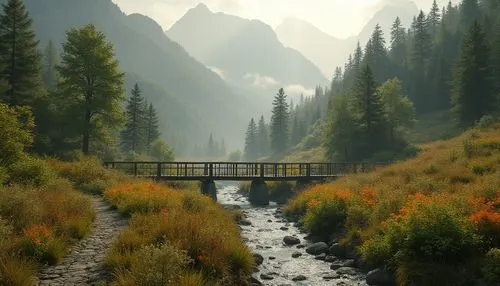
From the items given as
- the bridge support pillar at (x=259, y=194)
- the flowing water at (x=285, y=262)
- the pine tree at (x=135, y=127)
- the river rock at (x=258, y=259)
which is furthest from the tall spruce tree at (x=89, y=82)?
the pine tree at (x=135, y=127)

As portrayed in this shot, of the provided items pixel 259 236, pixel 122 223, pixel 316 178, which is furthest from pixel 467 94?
pixel 122 223

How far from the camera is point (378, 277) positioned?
39.7 feet

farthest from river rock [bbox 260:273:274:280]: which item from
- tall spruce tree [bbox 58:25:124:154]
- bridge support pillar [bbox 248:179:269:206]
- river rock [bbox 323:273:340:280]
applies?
tall spruce tree [bbox 58:25:124:154]

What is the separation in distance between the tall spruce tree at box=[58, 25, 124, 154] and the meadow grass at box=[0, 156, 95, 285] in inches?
791

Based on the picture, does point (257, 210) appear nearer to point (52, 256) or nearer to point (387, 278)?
point (387, 278)

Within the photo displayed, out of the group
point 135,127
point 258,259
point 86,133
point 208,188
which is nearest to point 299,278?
point 258,259

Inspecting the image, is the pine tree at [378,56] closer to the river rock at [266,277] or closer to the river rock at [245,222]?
the river rock at [245,222]

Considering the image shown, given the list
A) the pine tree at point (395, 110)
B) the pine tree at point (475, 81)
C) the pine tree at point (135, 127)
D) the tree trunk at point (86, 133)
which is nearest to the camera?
the tree trunk at point (86, 133)

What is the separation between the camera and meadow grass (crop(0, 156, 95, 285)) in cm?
738

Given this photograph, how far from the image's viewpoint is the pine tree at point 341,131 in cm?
5197

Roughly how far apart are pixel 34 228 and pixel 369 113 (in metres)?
47.3

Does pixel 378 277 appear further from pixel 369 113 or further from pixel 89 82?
pixel 369 113

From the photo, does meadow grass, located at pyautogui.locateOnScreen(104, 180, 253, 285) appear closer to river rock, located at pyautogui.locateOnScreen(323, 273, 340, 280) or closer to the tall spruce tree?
river rock, located at pyautogui.locateOnScreen(323, 273, 340, 280)

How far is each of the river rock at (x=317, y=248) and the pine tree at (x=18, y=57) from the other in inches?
1264
